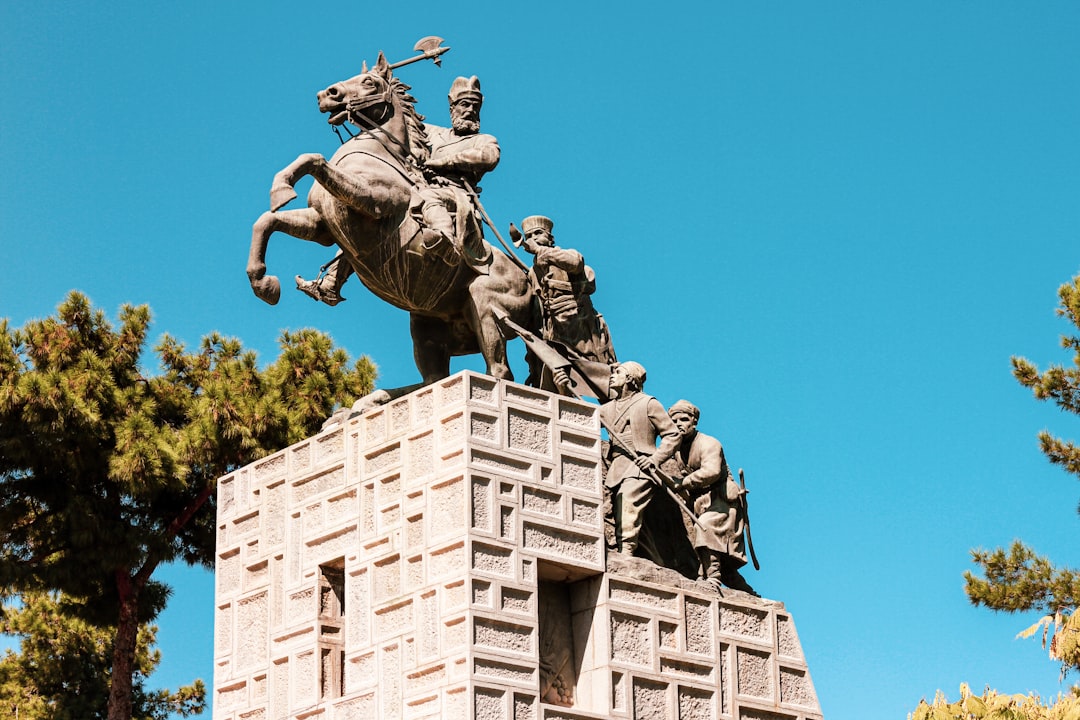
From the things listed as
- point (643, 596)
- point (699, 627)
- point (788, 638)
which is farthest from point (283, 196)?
point (788, 638)

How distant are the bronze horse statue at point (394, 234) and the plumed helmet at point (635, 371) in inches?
31.5

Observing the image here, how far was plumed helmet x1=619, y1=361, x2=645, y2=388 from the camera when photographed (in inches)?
637

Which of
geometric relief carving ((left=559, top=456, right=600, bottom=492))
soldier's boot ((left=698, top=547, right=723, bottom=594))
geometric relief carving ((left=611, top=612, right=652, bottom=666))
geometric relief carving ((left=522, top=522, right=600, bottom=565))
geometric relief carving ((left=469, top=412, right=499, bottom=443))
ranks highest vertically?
geometric relief carving ((left=469, top=412, right=499, bottom=443))

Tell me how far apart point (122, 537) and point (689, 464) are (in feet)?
30.5

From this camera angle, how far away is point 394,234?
50.8 feet

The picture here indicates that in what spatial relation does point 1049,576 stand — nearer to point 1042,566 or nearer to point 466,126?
point 1042,566

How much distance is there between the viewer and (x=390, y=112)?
16.1 meters

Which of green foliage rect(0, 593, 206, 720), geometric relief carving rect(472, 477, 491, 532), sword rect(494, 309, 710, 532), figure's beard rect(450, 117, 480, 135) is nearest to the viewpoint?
geometric relief carving rect(472, 477, 491, 532)

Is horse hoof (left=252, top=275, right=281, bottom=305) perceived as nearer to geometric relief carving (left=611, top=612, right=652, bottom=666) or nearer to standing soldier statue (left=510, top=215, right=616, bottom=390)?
standing soldier statue (left=510, top=215, right=616, bottom=390)

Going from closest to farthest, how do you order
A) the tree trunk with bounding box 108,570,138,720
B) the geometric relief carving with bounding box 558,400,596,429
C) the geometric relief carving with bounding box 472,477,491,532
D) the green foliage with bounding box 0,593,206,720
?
the geometric relief carving with bounding box 472,477,491,532
the geometric relief carving with bounding box 558,400,596,429
the tree trunk with bounding box 108,570,138,720
the green foliage with bounding box 0,593,206,720

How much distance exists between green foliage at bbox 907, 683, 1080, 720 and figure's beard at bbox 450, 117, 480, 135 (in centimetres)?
705

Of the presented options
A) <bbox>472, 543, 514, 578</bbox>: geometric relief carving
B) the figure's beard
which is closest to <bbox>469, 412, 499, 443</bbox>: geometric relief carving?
<bbox>472, 543, 514, 578</bbox>: geometric relief carving

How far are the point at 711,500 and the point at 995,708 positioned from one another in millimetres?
4305

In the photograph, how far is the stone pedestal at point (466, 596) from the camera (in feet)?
45.6
